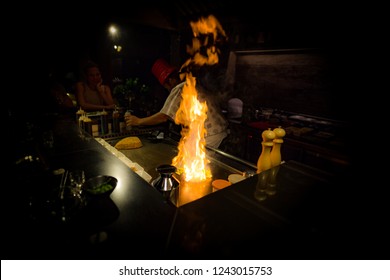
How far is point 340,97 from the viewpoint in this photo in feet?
16.0

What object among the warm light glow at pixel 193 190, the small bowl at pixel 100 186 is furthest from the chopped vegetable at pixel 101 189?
the warm light glow at pixel 193 190

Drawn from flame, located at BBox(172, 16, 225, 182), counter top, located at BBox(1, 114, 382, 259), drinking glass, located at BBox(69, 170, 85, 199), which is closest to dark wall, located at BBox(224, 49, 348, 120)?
flame, located at BBox(172, 16, 225, 182)

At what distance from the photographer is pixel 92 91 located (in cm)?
650

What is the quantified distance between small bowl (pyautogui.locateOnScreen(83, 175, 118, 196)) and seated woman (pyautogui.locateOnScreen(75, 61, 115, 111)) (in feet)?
15.9

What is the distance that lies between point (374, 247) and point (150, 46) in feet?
48.4

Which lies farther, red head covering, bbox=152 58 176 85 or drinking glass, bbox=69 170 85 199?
red head covering, bbox=152 58 176 85

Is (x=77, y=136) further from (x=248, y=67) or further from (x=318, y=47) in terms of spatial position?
(x=248, y=67)

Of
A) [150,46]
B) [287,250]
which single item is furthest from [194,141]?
[150,46]

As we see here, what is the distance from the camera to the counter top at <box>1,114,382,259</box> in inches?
41.7

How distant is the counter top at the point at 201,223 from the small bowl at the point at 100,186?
9 cm

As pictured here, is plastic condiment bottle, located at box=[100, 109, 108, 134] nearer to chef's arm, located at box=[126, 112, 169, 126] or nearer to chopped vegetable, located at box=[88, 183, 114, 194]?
chef's arm, located at box=[126, 112, 169, 126]

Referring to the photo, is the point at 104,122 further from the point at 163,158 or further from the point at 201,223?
the point at 201,223

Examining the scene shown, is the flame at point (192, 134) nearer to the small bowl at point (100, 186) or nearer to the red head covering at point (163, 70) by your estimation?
the red head covering at point (163, 70)

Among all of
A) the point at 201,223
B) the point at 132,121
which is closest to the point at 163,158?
the point at 132,121
